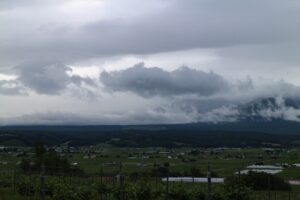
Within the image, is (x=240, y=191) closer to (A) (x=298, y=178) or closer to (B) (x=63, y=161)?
(B) (x=63, y=161)

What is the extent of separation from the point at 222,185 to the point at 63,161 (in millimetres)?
41682

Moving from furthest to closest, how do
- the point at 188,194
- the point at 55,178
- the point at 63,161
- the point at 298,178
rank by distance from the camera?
1. the point at 298,178
2. the point at 63,161
3. the point at 55,178
4. the point at 188,194

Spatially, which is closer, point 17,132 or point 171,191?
point 171,191

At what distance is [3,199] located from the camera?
2062 centimetres

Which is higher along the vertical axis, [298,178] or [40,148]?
[40,148]

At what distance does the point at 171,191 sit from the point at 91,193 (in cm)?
331

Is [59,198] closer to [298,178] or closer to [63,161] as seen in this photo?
[63,161]

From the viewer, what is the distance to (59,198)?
1888 cm

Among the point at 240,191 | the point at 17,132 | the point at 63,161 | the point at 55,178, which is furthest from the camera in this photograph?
the point at 17,132

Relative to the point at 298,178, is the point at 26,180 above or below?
above

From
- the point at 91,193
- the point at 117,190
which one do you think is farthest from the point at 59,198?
the point at 117,190

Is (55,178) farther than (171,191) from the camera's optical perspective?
Yes

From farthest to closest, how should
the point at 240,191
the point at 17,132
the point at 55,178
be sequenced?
the point at 17,132 → the point at 55,178 → the point at 240,191

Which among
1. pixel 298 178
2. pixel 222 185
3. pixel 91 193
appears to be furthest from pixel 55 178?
pixel 298 178
